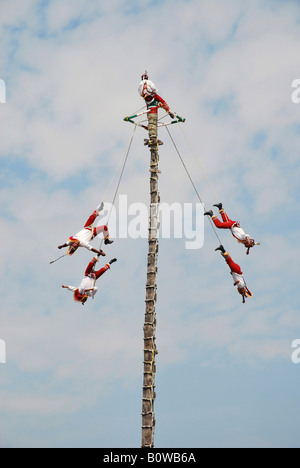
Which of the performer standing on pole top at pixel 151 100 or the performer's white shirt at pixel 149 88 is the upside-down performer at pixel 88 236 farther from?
the performer's white shirt at pixel 149 88

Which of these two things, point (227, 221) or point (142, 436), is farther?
point (227, 221)

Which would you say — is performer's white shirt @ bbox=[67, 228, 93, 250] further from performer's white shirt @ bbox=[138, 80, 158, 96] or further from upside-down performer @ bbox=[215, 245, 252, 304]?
performer's white shirt @ bbox=[138, 80, 158, 96]

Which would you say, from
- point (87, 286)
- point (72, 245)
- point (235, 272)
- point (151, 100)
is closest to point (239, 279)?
point (235, 272)

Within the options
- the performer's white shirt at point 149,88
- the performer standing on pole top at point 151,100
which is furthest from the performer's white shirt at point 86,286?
the performer's white shirt at point 149,88

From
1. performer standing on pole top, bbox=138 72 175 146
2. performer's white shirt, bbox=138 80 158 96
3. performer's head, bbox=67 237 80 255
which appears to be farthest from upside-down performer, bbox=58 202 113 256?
performer's white shirt, bbox=138 80 158 96

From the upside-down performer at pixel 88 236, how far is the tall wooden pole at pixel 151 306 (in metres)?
1.25

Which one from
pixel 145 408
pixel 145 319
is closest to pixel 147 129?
pixel 145 319

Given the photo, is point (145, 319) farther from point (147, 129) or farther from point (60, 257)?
point (147, 129)

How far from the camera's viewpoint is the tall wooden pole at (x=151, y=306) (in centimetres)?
1509

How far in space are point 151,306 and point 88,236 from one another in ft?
8.24

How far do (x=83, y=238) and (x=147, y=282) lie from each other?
208cm

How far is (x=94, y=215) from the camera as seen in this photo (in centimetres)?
1658

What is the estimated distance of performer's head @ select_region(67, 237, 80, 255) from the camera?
629 inches
